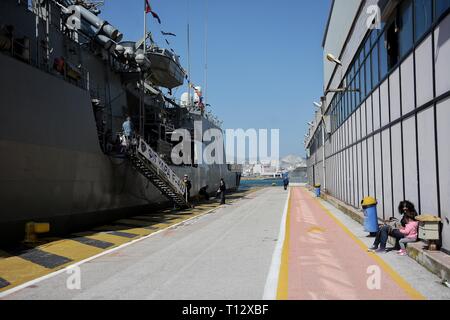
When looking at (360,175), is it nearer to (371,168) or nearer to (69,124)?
(371,168)

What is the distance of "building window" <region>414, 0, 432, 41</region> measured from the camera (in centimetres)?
908

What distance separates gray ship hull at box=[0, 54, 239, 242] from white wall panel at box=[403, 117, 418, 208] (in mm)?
10127

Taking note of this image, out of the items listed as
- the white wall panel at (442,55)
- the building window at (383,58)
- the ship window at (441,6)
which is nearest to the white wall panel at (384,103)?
the building window at (383,58)

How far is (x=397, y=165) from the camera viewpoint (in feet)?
39.1

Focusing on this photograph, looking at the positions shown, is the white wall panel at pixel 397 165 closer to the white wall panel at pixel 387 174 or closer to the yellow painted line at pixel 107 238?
the white wall panel at pixel 387 174

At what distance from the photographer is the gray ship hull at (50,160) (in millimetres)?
11555

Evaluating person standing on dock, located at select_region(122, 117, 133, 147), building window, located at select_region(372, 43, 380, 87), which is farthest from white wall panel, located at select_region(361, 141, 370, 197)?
person standing on dock, located at select_region(122, 117, 133, 147)

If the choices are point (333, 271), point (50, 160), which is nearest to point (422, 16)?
point (333, 271)

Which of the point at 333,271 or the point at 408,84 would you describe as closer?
the point at 333,271

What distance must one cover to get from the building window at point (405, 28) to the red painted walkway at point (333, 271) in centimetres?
515

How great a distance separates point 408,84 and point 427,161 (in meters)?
2.37

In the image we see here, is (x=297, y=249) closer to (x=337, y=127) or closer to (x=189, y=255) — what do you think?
(x=189, y=255)
